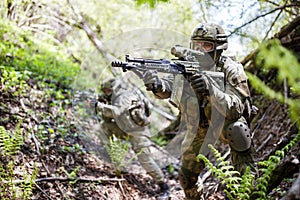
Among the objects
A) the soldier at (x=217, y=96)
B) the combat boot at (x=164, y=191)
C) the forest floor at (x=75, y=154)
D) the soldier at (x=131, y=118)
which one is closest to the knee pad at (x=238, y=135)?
the soldier at (x=217, y=96)

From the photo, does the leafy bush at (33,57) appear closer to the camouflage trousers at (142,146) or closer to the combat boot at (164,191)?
the camouflage trousers at (142,146)

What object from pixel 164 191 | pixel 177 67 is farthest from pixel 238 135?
A: pixel 164 191

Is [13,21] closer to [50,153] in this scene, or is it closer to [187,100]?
[50,153]

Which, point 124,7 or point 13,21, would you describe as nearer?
point 13,21

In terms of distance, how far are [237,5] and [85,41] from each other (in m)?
6.85

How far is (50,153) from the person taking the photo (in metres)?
4.53

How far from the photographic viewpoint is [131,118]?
17.6 feet

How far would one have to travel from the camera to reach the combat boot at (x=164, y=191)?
15.4 feet

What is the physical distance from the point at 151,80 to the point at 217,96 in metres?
0.60

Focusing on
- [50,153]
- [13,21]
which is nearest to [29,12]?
[13,21]

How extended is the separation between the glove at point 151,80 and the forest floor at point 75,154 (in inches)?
59.9

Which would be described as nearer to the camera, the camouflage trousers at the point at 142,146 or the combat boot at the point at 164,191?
A: the combat boot at the point at 164,191

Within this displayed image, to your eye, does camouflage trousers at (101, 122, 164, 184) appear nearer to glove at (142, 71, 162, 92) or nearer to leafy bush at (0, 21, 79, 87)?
leafy bush at (0, 21, 79, 87)

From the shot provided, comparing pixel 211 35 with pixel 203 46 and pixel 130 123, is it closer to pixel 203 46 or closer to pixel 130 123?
pixel 203 46
